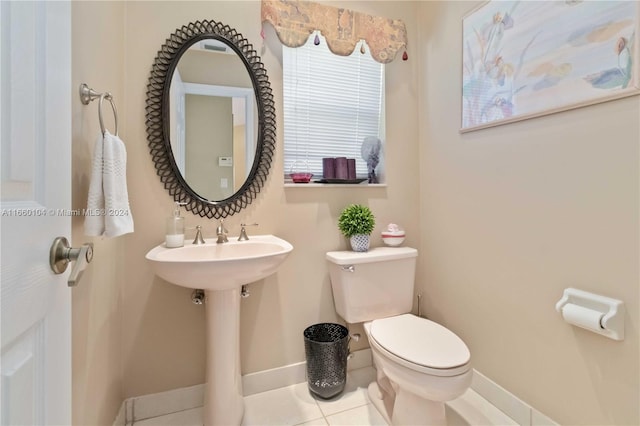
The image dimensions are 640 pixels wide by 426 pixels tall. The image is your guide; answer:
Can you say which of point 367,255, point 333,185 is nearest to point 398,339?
point 367,255

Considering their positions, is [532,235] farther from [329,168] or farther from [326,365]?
[326,365]

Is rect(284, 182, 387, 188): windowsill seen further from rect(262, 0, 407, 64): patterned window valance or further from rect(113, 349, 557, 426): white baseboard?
rect(113, 349, 557, 426): white baseboard

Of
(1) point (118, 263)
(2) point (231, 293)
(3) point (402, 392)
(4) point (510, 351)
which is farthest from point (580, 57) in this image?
(1) point (118, 263)

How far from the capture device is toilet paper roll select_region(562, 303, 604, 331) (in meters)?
1.07

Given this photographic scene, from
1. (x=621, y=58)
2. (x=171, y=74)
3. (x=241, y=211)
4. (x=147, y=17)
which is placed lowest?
(x=241, y=211)

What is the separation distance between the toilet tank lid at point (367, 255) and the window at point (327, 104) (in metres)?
0.49

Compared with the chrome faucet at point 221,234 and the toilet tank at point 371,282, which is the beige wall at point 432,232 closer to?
the chrome faucet at point 221,234

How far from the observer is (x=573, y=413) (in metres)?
1.20

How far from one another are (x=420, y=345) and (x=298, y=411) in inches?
28.1

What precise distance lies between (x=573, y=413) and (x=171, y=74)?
223cm

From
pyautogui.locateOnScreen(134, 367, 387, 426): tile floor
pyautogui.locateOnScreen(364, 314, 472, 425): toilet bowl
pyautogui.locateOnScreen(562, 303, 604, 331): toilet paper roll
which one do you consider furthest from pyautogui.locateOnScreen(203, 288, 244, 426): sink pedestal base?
pyautogui.locateOnScreen(562, 303, 604, 331): toilet paper roll

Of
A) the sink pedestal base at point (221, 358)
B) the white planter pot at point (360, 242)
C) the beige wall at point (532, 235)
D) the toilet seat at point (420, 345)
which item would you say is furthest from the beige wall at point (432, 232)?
the toilet seat at point (420, 345)

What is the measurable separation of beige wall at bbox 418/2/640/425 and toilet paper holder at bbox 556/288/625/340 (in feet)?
0.09

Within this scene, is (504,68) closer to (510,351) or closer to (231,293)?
(510,351)
